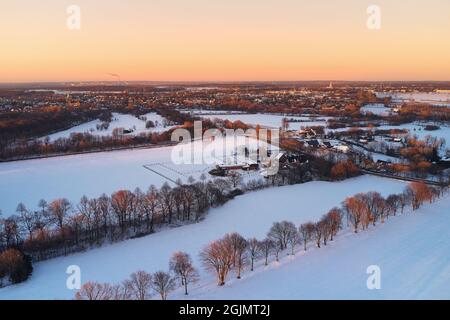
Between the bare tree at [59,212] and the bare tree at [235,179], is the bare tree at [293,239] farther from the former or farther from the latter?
the bare tree at [59,212]

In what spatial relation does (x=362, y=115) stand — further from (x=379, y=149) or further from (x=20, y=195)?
(x=20, y=195)

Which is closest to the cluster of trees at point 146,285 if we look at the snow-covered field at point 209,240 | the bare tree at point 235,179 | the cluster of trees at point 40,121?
the snow-covered field at point 209,240

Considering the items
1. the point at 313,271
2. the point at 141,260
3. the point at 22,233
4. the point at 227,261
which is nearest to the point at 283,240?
the point at 313,271

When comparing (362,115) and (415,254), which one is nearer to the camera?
(415,254)

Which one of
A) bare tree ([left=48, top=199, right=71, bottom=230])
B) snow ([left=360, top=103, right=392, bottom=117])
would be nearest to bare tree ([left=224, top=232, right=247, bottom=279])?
bare tree ([left=48, top=199, right=71, bottom=230])

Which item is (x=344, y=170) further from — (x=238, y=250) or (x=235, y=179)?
(x=238, y=250)
